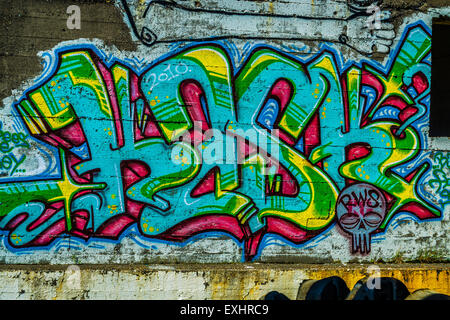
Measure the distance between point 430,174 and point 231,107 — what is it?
2572 millimetres

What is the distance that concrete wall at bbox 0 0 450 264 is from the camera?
16.5 ft

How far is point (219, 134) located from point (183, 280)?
5.47 ft

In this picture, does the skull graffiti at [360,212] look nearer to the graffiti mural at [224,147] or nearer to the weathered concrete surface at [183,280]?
the graffiti mural at [224,147]

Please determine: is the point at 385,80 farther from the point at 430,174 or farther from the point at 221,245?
the point at 221,245

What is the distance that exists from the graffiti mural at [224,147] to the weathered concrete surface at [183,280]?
318 millimetres

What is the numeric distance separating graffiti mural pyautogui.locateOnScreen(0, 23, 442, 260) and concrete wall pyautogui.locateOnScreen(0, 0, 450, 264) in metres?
0.02

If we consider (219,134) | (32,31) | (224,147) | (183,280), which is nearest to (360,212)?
(224,147)

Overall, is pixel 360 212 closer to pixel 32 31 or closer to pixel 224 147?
pixel 224 147

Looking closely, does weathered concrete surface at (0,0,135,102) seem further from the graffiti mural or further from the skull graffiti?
the skull graffiti


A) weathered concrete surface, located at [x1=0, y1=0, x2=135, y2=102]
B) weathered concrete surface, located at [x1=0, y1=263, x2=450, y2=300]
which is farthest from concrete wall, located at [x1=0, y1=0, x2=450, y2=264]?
weathered concrete surface, located at [x1=0, y1=263, x2=450, y2=300]

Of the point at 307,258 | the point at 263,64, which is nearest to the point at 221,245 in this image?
the point at 307,258

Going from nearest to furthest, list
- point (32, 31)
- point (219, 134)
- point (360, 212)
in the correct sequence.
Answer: point (32, 31) < point (219, 134) < point (360, 212)

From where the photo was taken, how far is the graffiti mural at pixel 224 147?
5.05 meters

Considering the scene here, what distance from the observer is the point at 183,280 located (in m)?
5.04
